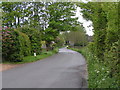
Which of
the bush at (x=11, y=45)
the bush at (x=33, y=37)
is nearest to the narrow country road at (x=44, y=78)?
the bush at (x=11, y=45)

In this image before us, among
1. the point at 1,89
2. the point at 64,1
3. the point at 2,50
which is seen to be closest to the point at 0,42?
the point at 2,50

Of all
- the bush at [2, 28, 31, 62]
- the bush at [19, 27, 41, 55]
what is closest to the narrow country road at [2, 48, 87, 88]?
the bush at [2, 28, 31, 62]

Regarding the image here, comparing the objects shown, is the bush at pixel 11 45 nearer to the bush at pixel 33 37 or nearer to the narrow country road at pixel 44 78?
the narrow country road at pixel 44 78

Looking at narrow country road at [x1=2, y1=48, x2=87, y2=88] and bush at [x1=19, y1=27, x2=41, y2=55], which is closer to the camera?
narrow country road at [x1=2, y1=48, x2=87, y2=88]

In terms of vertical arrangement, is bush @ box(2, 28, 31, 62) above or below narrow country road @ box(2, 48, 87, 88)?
above

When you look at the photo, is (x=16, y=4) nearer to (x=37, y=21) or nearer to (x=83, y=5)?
(x=37, y=21)

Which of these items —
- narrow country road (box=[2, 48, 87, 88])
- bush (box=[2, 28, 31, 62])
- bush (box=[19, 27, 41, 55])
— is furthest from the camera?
bush (box=[19, 27, 41, 55])

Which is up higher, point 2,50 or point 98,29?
point 98,29

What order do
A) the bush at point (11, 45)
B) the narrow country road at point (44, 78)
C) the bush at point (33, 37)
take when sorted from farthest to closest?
the bush at point (33, 37), the bush at point (11, 45), the narrow country road at point (44, 78)

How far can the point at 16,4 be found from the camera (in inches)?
832

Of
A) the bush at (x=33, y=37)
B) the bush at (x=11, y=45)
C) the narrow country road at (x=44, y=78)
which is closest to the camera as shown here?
the narrow country road at (x=44, y=78)

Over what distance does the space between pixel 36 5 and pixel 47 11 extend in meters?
1.82

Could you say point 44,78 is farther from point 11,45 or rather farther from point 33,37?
point 33,37

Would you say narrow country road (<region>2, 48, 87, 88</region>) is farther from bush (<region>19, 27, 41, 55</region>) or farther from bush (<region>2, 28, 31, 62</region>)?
bush (<region>19, 27, 41, 55</region>)
